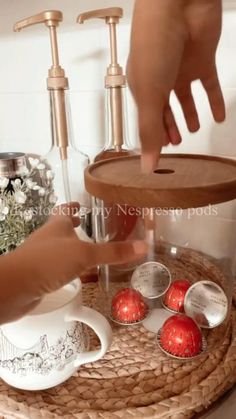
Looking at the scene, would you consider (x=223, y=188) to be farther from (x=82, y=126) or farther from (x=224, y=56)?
(x=82, y=126)

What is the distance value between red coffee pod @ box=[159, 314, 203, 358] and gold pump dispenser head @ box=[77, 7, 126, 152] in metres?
0.25

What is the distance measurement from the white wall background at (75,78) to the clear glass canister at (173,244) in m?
0.12

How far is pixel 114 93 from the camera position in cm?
52

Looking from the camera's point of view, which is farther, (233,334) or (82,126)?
(82,126)

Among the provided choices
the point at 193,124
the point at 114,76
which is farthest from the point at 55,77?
the point at 193,124

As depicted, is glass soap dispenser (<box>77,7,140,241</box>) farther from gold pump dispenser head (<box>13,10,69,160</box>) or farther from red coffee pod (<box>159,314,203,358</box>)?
red coffee pod (<box>159,314,203,358</box>)

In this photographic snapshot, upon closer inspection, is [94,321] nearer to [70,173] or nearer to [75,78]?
[70,173]

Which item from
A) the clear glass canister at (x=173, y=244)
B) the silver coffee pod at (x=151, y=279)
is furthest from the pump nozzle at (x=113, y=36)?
the silver coffee pod at (x=151, y=279)

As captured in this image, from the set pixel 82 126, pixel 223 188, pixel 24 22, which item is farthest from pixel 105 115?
pixel 223 188

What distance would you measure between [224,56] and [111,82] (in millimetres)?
144

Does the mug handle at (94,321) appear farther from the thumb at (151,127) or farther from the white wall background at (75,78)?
the white wall background at (75,78)

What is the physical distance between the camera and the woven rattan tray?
0.33m

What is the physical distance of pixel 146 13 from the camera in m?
0.28

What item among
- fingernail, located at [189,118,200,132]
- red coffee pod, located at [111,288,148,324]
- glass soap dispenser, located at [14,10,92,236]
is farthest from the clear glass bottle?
fingernail, located at [189,118,200,132]
